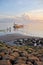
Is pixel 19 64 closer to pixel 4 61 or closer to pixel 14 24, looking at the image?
pixel 4 61

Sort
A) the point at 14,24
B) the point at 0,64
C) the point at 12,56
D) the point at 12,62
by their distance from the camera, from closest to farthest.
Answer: the point at 0,64 → the point at 12,62 → the point at 12,56 → the point at 14,24

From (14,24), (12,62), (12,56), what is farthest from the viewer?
(14,24)

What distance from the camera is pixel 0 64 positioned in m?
6.66

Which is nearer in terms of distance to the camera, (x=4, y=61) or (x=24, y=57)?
(x=4, y=61)

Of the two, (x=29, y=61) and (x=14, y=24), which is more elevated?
(x=29, y=61)

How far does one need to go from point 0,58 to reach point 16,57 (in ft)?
2.11

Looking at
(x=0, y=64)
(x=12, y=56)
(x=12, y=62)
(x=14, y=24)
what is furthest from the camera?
(x=14, y=24)

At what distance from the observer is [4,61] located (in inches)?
268

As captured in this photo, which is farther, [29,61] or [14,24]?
[14,24]

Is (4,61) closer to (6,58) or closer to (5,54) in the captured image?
(6,58)

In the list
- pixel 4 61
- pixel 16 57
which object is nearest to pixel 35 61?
pixel 16 57

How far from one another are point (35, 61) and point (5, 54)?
4.30ft

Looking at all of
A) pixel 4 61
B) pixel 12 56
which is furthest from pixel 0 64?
pixel 12 56

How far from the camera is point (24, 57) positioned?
25.2 feet
